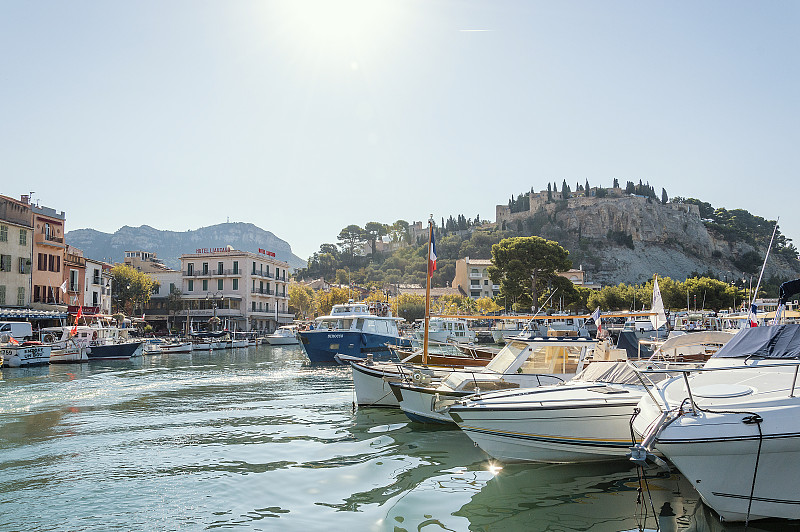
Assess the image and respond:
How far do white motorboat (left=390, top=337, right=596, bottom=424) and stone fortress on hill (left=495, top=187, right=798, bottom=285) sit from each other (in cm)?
14054

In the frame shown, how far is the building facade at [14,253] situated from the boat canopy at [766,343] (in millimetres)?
48750

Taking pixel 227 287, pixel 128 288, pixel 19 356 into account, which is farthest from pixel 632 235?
pixel 19 356

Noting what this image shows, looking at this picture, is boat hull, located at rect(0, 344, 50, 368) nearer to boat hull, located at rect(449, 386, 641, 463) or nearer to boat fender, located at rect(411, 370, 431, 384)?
boat fender, located at rect(411, 370, 431, 384)

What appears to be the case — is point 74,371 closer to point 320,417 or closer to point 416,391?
point 320,417

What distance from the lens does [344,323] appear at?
39.1 metres

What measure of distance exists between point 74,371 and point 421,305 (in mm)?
63617

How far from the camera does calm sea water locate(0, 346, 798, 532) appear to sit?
8.77 metres

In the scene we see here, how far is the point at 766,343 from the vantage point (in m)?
10.4

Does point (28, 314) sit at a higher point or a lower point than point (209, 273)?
lower

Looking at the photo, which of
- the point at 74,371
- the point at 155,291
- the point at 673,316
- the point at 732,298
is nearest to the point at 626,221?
the point at 732,298

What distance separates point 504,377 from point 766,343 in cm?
605

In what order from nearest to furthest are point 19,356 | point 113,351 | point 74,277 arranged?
point 19,356, point 113,351, point 74,277

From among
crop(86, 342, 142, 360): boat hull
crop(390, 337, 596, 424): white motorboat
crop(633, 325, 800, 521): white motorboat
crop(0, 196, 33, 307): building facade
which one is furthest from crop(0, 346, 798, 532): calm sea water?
crop(0, 196, 33, 307): building facade

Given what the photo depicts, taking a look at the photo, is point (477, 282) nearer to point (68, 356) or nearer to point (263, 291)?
point (263, 291)
